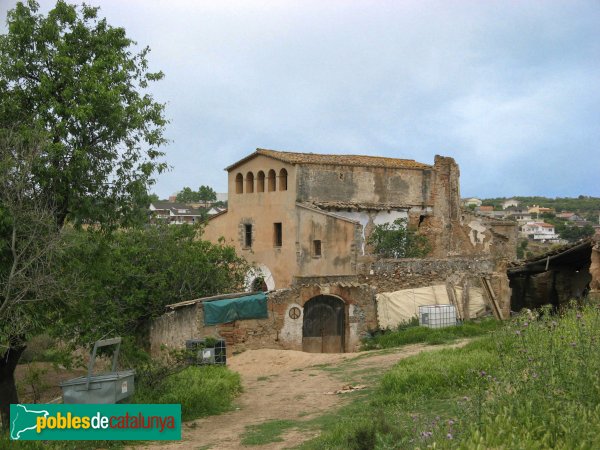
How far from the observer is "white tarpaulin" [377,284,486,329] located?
2422 centimetres

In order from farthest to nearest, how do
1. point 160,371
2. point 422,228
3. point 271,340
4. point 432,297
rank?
point 422,228 → point 432,297 → point 271,340 → point 160,371

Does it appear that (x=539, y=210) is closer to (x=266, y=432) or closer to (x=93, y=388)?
(x=266, y=432)

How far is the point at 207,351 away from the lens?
17953mm

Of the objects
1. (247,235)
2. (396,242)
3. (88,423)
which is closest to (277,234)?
(247,235)

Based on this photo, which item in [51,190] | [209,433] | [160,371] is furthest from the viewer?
[160,371]

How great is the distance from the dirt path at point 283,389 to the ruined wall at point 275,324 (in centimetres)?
66

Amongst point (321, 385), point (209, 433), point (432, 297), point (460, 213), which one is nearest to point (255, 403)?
point (321, 385)

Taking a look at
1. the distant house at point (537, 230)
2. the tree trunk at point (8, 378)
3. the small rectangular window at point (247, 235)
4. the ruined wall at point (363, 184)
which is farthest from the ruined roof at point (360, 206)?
the distant house at point (537, 230)

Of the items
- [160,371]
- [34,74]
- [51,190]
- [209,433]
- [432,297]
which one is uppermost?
[34,74]

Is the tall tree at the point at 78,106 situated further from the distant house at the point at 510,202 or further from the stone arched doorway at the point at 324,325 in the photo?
the distant house at the point at 510,202

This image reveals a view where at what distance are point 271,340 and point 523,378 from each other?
1448cm

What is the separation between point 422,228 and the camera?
34219 millimetres

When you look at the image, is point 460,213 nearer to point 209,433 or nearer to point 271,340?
point 271,340

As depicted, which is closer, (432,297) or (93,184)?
(93,184)
